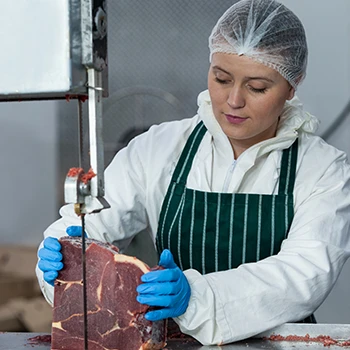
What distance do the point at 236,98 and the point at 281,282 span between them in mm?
706

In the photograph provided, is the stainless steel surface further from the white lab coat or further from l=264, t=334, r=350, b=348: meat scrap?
l=264, t=334, r=350, b=348: meat scrap

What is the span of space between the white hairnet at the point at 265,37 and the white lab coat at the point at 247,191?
0.85ft

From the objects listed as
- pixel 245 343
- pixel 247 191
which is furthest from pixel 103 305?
pixel 247 191

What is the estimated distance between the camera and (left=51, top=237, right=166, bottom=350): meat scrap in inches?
82.3

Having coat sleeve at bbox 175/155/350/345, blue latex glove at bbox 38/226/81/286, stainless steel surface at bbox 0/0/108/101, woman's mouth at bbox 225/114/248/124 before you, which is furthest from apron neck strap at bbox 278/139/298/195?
stainless steel surface at bbox 0/0/108/101

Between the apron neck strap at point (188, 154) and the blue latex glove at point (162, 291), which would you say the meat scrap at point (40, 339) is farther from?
the apron neck strap at point (188, 154)

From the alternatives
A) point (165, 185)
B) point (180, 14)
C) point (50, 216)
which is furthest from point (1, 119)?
point (165, 185)

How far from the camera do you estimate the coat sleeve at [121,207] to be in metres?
2.62

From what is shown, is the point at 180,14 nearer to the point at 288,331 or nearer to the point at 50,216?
the point at 50,216

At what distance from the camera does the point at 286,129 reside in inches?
106

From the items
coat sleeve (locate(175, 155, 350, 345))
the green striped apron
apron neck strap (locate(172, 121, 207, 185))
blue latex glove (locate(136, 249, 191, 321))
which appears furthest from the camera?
apron neck strap (locate(172, 121, 207, 185))

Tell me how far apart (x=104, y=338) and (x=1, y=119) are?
3.02m

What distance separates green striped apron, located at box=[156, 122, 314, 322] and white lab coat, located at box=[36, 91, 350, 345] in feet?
0.13

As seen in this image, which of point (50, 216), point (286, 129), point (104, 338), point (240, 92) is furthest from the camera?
point (50, 216)
